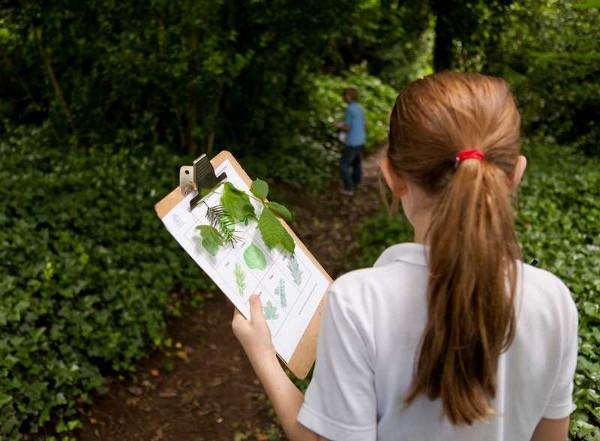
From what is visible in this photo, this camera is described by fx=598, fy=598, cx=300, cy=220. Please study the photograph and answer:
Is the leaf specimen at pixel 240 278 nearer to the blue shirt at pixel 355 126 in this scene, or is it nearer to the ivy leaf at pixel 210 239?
the ivy leaf at pixel 210 239

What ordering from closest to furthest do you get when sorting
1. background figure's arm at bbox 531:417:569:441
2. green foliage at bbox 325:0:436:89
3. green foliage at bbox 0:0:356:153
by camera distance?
background figure's arm at bbox 531:417:569:441 → green foliage at bbox 0:0:356:153 → green foliage at bbox 325:0:436:89

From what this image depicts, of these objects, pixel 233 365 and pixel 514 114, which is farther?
pixel 233 365

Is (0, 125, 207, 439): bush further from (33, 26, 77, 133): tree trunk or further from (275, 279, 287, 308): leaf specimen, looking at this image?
(275, 279, 287, 308): leaf specimen

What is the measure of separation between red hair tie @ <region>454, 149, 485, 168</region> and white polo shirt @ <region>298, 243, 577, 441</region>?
0.21 meters

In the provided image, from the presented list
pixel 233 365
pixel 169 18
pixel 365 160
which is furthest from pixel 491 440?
pixel 365 160

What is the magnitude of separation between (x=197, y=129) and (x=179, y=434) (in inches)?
155

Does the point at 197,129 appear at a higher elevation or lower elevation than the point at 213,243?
lower

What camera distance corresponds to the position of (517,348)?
132cm

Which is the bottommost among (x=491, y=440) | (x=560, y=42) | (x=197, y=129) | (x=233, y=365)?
(x=560, y=42)

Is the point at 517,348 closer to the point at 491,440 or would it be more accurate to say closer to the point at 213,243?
the point at 491,440

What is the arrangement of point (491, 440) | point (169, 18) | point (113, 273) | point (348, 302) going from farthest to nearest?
1. point (169, 18)
2. point (113, 273)
3. point (491, 440)
4. point (348, 302)

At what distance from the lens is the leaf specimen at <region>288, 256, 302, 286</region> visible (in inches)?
76.6

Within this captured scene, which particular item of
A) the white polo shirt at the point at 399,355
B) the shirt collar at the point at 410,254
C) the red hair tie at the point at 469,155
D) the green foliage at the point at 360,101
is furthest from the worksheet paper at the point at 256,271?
the green foliage at the point at 360,101

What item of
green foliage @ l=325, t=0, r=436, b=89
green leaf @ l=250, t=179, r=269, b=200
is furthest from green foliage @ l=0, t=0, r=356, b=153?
green leaf @ l=250, t=179, r=269, b=200
